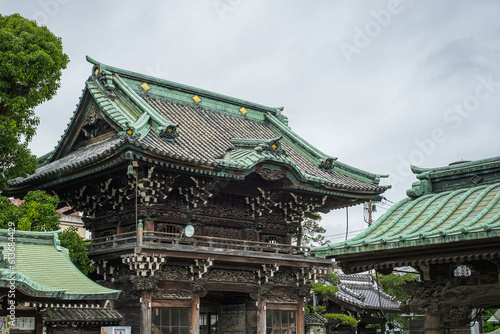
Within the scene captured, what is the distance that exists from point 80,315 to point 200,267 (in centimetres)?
508

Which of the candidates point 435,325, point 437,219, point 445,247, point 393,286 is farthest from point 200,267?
point 393,286

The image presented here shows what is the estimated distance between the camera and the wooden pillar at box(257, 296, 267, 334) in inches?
1016

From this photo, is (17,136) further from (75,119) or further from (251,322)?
(251,322)

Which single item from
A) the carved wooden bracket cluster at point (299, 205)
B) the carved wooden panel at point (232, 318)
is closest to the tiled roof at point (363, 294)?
the carved wooden bracket cluster at point (299, 205)

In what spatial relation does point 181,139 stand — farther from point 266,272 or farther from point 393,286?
point 393,286

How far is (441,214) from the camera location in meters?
10.7

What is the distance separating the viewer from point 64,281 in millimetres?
18734

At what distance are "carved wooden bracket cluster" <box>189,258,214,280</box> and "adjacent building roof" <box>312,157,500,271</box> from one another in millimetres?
12512

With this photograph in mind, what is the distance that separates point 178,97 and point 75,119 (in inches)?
207

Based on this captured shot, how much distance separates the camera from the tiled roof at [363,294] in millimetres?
35128

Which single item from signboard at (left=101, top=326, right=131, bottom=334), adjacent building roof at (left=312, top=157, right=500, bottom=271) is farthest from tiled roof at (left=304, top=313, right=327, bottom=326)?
adjacent building roof at (left=312, top=157, right=500, bottom=271)

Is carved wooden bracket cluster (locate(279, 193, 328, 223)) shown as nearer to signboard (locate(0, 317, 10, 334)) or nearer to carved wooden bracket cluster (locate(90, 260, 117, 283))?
carved wooden bracket cluster (locate(90, 260, 117, 283))

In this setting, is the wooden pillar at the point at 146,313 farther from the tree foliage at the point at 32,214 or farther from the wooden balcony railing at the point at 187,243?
the tree foliage at the point at 32,214

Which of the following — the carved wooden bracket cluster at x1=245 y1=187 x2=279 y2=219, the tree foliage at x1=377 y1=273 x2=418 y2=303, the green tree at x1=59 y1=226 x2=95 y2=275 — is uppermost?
the carved wooden bracket cluster at x1=245 y1=187 x2=279 y2=219
